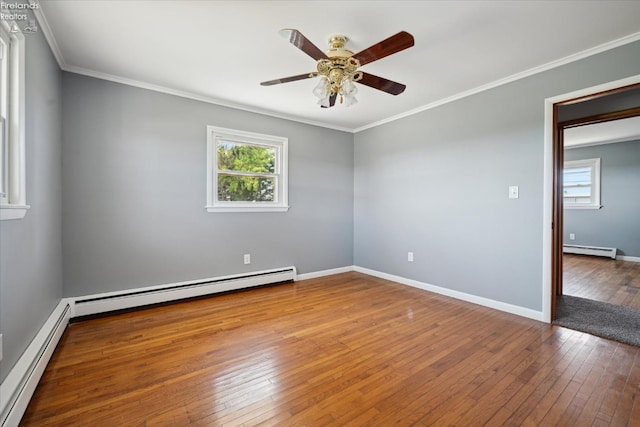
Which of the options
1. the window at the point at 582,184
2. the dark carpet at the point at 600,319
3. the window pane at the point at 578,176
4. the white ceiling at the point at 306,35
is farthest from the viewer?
the window pane at the point at 578,176

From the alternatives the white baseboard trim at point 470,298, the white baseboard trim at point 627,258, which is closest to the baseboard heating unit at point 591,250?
the white baseboard trim at point 627,258

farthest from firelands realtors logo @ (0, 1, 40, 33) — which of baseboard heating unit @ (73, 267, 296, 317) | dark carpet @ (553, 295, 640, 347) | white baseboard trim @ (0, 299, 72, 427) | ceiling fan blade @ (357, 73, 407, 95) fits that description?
dark carpet @ (553, 295, 640, 347)

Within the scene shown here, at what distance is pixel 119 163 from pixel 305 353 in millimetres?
2658

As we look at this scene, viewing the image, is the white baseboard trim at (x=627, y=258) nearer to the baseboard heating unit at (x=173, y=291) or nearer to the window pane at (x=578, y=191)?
the window pane at (x=578, y=191)

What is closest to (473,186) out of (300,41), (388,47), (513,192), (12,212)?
(513,192)

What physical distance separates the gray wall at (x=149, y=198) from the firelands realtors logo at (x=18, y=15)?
1.03 metres

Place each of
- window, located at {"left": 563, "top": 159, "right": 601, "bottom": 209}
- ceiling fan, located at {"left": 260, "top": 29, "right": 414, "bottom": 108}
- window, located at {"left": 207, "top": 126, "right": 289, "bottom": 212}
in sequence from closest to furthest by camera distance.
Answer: ceiling fan, located at {"left": 260, "top": 29, "right": 414, "bottom": 108} < window, located at {"left": 207, "top": 126, "right": 289, "bottom": 212} < window, located at {"left": 563, "top": 159, "right": 601, "bottom": 209}

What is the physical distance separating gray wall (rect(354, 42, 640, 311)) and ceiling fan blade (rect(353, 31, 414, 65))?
186cm

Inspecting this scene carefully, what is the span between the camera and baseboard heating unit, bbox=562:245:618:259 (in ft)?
18.8

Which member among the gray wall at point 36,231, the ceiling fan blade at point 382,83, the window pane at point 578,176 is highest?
the ceiling fan blade at point 382,83

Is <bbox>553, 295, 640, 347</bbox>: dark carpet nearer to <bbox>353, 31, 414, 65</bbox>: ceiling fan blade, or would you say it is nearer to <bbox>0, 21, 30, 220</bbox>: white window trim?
<bbox>353, 31, 414, 65</bbox>: ceiling fan blade

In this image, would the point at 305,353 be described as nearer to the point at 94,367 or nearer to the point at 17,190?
the point at 94,367

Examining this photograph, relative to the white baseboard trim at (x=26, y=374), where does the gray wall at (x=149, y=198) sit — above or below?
above

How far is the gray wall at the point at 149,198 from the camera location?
2762 millimetres
